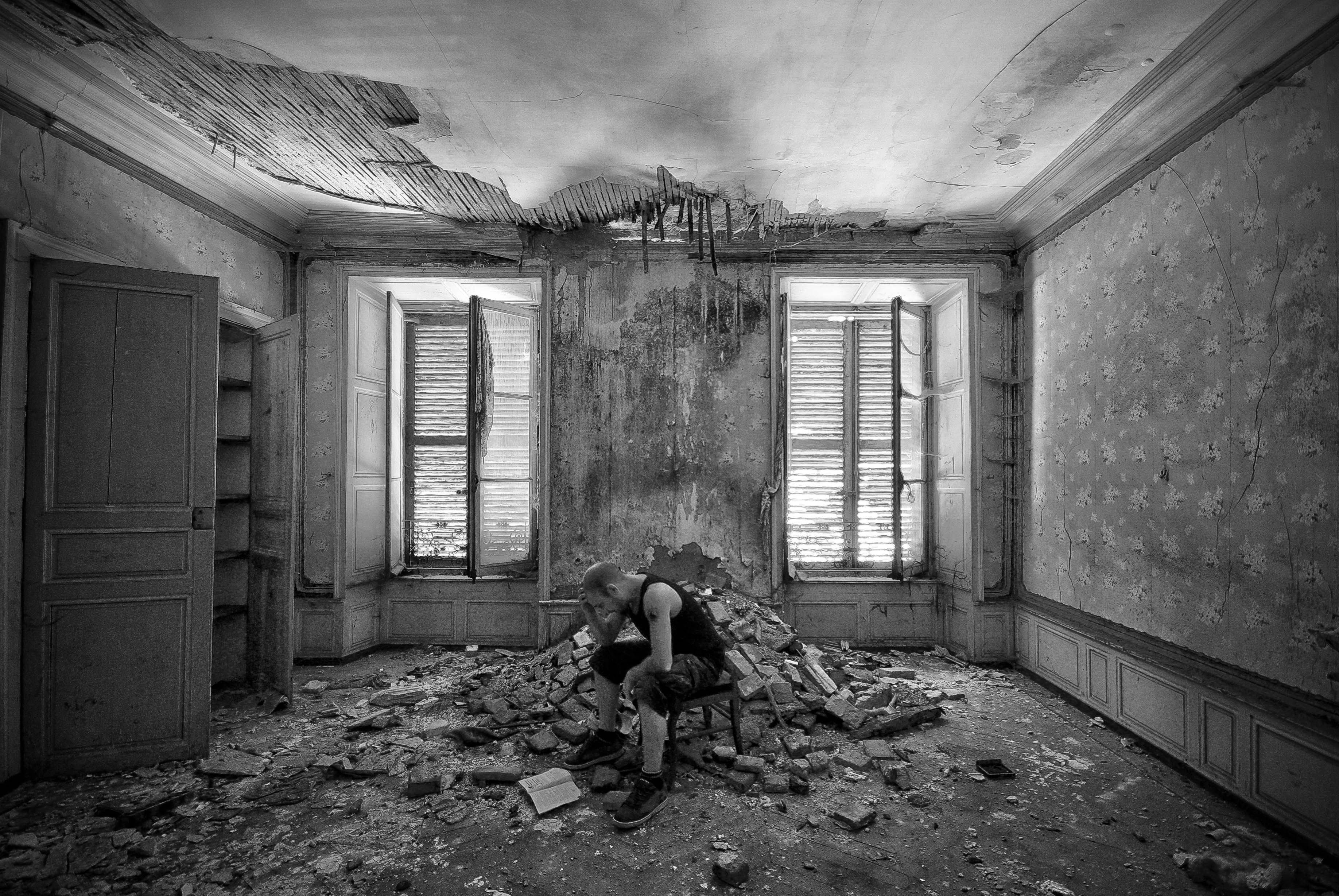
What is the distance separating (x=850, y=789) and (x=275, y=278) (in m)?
5.40

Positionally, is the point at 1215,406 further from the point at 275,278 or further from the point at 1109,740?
the point at 275,278

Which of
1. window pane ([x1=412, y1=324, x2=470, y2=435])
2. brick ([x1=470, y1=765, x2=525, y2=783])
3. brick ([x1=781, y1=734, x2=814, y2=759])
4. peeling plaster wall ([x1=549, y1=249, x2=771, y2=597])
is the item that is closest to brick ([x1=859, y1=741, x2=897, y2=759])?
brick ([x1=781, y1=734, x2=814, y2=759])

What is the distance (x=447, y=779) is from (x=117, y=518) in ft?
7.22

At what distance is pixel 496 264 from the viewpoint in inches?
198

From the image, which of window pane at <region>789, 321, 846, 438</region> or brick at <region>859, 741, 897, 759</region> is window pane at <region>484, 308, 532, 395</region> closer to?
window pane at <region>789, 321, 846, 438</region>

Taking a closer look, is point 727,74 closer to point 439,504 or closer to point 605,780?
point 605,780

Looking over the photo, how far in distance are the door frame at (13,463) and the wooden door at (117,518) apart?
0.03m

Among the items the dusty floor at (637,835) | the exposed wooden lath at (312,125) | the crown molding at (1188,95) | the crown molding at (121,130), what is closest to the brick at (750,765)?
the dusty floor at (637,835)

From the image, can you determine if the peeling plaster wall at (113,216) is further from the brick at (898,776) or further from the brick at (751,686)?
the brick at (898,776)

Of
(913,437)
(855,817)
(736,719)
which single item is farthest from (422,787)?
(913,437)

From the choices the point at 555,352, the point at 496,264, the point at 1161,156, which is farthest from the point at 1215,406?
the point at 496,264

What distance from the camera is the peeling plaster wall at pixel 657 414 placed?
4.95 meters

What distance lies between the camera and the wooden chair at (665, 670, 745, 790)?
293 cm

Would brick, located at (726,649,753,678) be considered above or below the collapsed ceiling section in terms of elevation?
below
